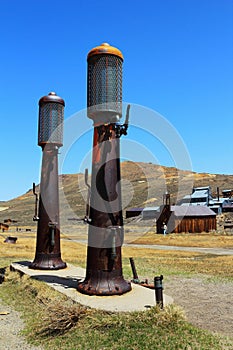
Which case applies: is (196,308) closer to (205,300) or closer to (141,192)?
(205,300)

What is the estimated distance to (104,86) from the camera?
817 cm

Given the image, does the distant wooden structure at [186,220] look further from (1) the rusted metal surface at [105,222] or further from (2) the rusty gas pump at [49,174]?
(1) the rusted metal surface at [105,222]

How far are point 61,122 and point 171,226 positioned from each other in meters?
33.5

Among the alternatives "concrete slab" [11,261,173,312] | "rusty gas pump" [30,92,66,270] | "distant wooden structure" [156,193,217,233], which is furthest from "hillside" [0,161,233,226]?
"concrete slab" [11,261,173,312]

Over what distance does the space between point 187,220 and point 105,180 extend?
37.0 m

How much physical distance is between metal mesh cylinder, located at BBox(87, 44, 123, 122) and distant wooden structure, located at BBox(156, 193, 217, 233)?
118 ft

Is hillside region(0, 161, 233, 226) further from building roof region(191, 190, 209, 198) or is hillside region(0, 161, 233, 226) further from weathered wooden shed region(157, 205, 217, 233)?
weathered wooden shed region(157, 205, 217, 233)

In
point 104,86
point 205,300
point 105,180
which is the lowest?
point 205,300

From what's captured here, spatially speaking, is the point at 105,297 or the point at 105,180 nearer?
the point at 105,297

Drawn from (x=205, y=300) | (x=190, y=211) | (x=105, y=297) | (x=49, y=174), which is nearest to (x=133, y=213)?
(x=190, y=211)

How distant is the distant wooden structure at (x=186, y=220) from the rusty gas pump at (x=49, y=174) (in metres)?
32.4

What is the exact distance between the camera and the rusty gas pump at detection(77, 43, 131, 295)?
7.81 meters

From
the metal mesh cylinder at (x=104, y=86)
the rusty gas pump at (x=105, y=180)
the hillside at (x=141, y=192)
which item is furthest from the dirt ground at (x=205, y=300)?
the hillside at (x=141, y=192)

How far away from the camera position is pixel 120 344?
211 inches
